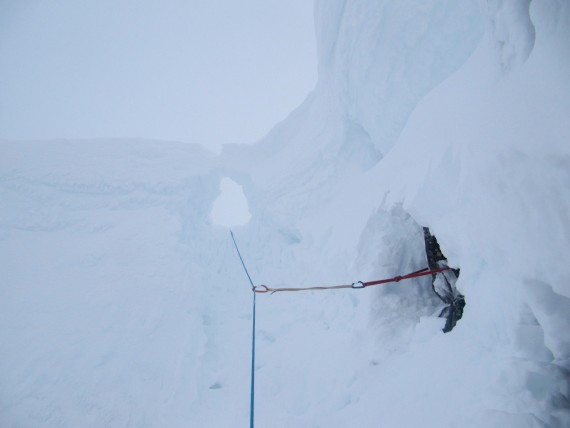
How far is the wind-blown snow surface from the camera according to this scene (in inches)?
67.8

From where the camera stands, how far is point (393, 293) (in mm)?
3805

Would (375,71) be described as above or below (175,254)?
above

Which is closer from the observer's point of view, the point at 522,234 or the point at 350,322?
the point at 522,234

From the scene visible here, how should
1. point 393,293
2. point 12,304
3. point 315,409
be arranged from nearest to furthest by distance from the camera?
point 315,409 → point 393,293 → point 12,304

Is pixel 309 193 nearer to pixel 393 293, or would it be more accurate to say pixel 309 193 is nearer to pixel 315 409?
pixel 393 293

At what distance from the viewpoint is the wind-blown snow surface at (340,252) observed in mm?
1723

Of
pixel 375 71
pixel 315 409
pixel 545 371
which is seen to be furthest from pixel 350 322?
pixel 375 71

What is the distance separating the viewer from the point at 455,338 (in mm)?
2471

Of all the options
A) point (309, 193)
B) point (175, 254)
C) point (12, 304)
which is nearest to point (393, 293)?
point (309, 193)

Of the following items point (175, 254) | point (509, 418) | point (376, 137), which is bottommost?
point (509, 418)

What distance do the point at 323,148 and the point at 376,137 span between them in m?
1.89

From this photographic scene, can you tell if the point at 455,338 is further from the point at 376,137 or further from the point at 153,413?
the point at 376,137

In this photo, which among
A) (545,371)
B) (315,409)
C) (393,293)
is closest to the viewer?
(545,371)

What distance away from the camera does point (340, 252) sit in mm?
5277
